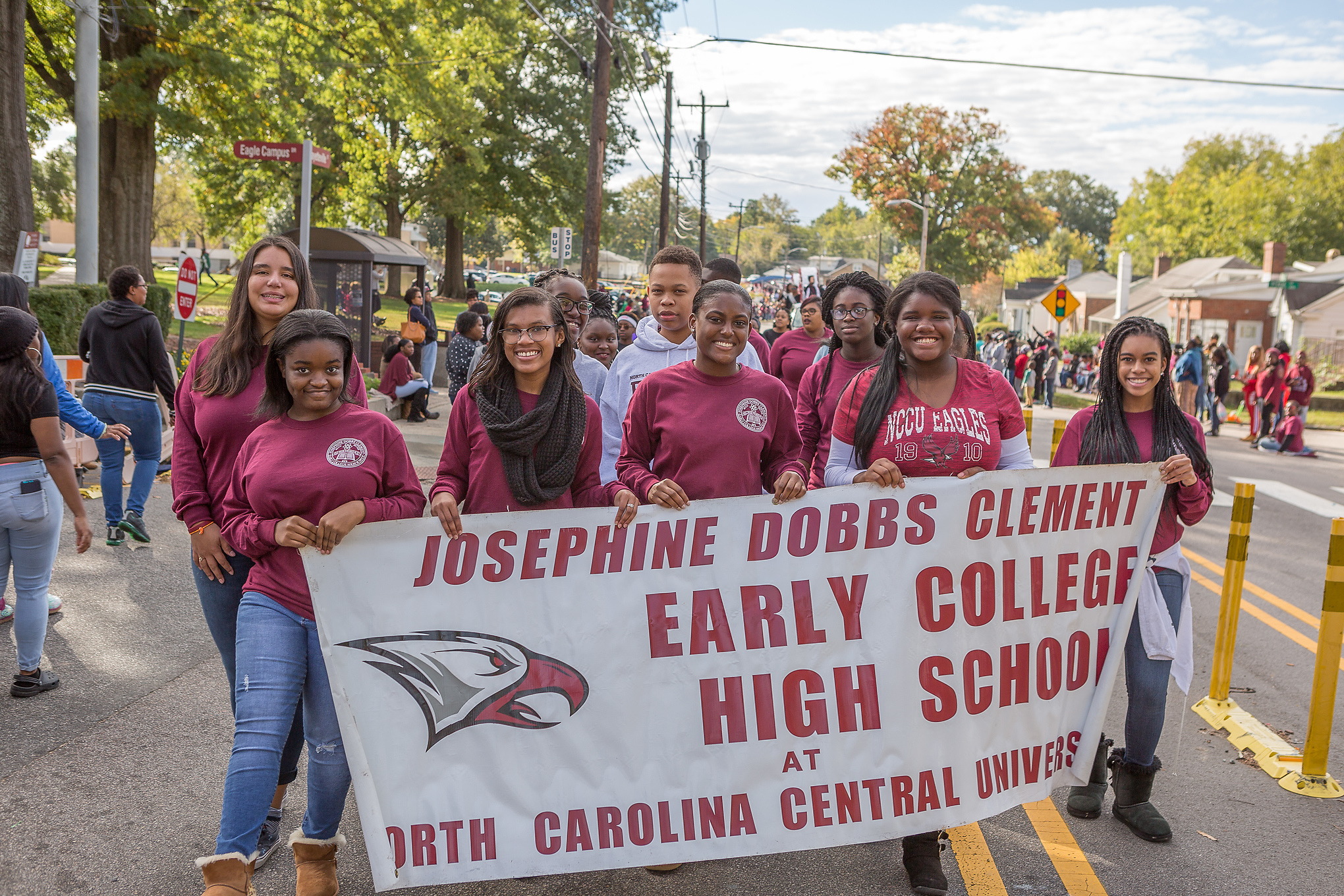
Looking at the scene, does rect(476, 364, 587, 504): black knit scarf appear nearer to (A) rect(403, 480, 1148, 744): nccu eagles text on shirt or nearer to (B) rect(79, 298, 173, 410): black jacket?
(A) rect(403, 480, 1148, 744): nccu eagles text on shirt

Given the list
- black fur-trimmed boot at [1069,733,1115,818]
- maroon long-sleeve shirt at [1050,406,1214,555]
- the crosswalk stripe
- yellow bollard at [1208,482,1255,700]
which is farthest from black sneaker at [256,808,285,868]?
the crosswalk stripe

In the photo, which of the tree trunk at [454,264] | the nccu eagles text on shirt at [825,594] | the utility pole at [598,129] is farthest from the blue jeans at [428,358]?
the tree trunk at [454,264]

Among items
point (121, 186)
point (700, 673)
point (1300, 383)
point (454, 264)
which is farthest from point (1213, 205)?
point (700, 673)

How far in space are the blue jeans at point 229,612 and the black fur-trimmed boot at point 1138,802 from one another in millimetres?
3042

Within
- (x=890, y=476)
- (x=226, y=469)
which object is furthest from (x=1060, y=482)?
(x=226, y=469)

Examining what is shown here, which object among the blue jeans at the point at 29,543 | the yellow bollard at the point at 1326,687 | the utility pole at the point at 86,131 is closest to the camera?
the yellow bollard at the point at 1326,687

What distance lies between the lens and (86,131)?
13445 millimetres

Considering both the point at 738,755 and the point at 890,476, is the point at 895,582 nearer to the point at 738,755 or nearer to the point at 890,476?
the point at 890,476

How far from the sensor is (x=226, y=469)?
356 cm

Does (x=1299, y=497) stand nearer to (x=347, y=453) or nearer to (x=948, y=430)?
(x=948, y=430)

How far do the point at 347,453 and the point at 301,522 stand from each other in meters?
0.24

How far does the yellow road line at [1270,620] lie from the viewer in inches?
274

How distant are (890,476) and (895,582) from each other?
1.19ft

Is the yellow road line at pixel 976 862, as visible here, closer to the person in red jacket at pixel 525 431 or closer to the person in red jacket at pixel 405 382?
the person in red jacket at pixel 525 431
